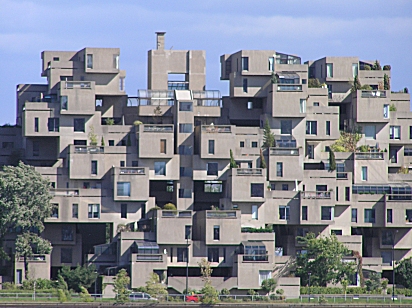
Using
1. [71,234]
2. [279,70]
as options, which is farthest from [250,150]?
[71,234]

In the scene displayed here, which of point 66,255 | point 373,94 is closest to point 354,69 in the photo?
point 373,94

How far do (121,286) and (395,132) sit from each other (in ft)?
138

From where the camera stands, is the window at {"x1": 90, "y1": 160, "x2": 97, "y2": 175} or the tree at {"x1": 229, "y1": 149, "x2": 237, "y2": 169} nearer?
the tree at {"x1": 229, "y1": 149, "x2": 237, "y2": 169}

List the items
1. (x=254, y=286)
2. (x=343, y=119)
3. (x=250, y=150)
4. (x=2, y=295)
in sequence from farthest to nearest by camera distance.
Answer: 1. (x=343, y=119)
2. (x=250, y=150)
3. (x=254, y=286)
4. (x=2, y=295)

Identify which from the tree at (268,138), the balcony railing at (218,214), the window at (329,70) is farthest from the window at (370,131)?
the balcony railing at (218,214)

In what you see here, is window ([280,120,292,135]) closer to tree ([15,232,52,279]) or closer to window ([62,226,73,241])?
window ([62,226,73,241])

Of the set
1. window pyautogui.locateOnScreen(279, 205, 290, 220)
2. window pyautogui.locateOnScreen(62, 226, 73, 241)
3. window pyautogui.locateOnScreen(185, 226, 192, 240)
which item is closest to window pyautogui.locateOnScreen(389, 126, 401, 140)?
window pyautogui.locateOnScreen(279, 205, 290, 220)

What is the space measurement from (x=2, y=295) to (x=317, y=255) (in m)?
32.2

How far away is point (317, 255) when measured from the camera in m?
130

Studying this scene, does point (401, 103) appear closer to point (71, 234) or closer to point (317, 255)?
point (317, 255)

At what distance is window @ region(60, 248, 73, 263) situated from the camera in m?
135

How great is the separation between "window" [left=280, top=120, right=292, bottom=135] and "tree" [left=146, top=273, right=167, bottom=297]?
2566 centimetres

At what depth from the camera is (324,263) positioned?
13000cm

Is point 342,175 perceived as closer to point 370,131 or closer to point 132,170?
point 370,131
